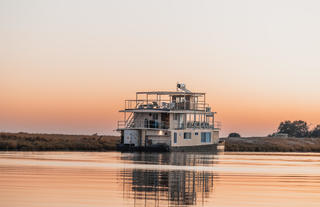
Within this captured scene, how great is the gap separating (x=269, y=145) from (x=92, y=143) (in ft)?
102

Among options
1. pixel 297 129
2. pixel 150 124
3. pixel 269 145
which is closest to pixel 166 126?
pixel 150 124

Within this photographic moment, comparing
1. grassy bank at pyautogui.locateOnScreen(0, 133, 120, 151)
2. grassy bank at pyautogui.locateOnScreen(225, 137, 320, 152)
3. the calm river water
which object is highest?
grassy bank at pyautogui.locateOnScreen(225, 137, 320, 152)

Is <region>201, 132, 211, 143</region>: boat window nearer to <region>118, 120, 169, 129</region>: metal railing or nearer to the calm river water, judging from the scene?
<region>118, 120, 169, 129</region>: metal railing

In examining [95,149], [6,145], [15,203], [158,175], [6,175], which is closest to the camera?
[15,203]

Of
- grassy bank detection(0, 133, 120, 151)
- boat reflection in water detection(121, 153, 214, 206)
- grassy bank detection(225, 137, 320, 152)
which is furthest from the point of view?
grassy bank detection(225, 137, 320, 152)

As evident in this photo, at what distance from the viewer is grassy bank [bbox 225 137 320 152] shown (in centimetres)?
10028

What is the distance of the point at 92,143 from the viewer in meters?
84.1

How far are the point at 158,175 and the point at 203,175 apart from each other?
110 inches

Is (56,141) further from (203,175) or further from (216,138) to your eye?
(203,175)

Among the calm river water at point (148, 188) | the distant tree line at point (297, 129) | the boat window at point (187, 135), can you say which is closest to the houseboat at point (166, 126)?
the boat window at point (187, 135)

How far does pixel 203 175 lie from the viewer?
37344 millimetres

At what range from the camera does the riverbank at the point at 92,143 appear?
247ft

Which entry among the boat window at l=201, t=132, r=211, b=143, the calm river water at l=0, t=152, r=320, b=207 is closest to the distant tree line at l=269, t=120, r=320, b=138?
the boat window at l=201, t=132, r=211, b=143

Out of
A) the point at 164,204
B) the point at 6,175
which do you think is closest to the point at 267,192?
the point at 164,204
